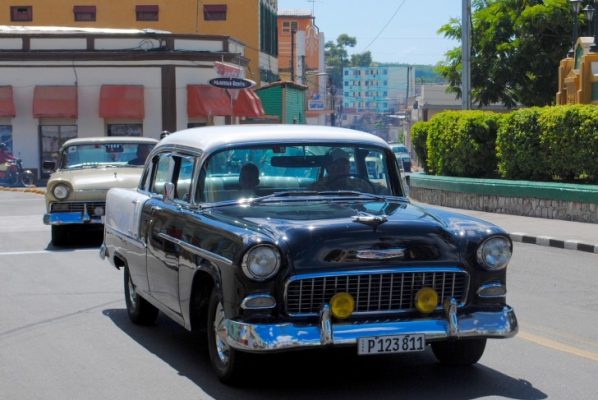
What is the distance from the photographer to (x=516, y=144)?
24125 mm

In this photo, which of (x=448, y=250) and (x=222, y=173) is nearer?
(x=448, y=250)

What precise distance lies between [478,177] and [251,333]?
20848 mm

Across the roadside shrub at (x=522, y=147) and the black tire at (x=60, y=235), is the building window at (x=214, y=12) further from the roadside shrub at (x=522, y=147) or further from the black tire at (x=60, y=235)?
the black tire at (x=60, y=235)

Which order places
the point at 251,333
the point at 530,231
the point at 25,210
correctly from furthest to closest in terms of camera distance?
the point at 25,210 → the point at 530,231 → the point at 251,333

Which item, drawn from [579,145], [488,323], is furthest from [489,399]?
[579,145]

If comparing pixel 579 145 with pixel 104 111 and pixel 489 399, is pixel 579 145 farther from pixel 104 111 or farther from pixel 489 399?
pixel 104 111

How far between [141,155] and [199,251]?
34.4 ft

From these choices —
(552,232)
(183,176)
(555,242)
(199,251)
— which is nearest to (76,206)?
(555,242)

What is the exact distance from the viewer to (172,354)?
8.52 meters

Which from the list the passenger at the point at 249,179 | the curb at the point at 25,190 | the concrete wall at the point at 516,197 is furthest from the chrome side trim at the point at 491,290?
the curb at the point at 25,190

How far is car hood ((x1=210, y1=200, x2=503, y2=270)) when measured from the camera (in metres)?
6.77

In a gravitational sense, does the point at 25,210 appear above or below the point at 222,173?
below

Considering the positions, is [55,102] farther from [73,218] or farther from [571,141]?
[73,218]

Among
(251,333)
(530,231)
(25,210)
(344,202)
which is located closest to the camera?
(251,333)
